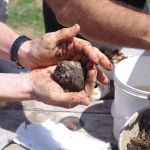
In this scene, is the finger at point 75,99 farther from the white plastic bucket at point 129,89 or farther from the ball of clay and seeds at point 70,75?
the white plastic bucket at point 129,89

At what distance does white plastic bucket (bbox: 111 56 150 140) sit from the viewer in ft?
5.74

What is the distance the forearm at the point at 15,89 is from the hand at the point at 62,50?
11cm

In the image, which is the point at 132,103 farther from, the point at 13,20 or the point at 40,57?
the point at 13,20

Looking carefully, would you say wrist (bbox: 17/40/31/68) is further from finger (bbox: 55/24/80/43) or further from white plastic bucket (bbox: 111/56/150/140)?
white plastic bucket (bbox: 111/56/150/140)

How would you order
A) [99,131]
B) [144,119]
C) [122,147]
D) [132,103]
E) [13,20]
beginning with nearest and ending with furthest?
1. [122,147]
2. [144,119]
3. [132,103]
4. [99,131]
5. [13,20]

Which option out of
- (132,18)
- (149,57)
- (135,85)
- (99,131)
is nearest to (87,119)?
(99,131)

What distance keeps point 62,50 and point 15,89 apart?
26 centimetres

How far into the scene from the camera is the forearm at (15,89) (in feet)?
5.79

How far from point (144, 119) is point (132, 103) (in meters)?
0.13

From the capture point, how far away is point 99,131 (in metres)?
1.95

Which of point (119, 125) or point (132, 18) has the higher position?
point (132, 18)

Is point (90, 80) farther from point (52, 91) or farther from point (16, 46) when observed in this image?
point (16, 46)

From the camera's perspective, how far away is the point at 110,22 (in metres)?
1.78

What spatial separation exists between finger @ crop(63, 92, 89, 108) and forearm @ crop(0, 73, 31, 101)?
0.69 ft
